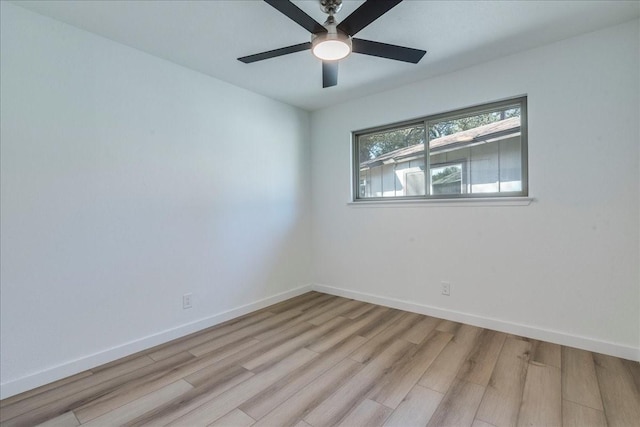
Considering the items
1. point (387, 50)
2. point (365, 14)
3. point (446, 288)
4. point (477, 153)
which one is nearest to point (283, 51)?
point (365, 14)

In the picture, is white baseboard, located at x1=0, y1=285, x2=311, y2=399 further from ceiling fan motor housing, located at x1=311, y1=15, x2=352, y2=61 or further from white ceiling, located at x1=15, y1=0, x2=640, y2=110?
ceiling fan motor housing, located at x1=311, y1=15, x2=352, y2=61

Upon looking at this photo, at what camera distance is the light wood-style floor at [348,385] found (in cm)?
156

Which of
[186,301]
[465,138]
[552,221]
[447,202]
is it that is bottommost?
[186,301]

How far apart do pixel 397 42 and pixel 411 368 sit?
2413 mm

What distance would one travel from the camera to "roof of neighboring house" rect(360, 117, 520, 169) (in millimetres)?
2597

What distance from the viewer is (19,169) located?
1.82 m

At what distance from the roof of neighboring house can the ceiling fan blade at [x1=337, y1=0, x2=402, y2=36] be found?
1.70 m

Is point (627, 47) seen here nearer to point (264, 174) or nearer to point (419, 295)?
point (419, 295)

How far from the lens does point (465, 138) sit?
2.82 m

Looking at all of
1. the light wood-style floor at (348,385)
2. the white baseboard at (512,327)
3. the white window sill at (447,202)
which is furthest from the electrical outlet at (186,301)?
the white window sill at (447,202)

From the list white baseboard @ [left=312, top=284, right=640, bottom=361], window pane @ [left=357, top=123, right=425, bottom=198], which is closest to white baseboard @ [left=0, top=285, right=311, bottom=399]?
white baseboard @ [left=312, top=284, right=640, bottom=361]

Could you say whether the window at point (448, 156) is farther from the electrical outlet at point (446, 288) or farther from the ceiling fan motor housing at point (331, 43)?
the ceiling fan motor housing at point (331, 43)

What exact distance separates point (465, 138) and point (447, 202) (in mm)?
642

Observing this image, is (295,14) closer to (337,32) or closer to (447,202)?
(337,32)
